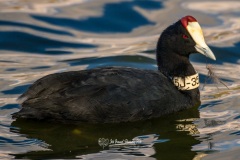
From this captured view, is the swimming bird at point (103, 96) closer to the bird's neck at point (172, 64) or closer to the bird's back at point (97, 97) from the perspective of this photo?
the bird's back at point (97, 97)

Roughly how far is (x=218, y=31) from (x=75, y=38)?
1.95 meters

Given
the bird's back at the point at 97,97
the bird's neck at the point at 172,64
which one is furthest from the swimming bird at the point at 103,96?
the bird's neck at the point at 172,64

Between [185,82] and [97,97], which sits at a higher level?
[185,82]

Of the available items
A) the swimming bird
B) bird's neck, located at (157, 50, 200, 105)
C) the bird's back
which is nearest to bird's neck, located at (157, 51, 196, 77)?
bird's neck, located at (157, 50, 200, 105)

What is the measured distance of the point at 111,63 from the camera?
9.23 metres

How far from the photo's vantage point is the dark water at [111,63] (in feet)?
21.5

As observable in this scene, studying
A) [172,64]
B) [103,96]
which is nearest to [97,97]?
[103,96]

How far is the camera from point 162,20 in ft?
37.1

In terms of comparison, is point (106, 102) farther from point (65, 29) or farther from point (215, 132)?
point (65, 29)

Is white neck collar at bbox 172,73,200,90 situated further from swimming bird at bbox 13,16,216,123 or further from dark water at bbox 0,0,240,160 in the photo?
dark water at bbox 0,0,240,160

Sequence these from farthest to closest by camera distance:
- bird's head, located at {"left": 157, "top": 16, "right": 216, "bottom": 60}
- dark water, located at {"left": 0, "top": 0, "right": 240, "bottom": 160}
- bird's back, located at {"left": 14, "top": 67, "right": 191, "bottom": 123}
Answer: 1. bird's head, located at {"left": 157, "top": 16, "right": 216, "bottom": 60}
2. bird's back, located at {"left": 14, "top": 67, "right": 191, "bottom": 123}
3. dark water, located at {"left": 0, "top": 0, "right": 240, "bottom": 160}

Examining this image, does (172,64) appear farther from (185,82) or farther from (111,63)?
(111,63)

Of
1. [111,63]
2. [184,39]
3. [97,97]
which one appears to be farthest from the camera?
[111,63]

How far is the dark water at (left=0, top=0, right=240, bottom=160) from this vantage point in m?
6.56
